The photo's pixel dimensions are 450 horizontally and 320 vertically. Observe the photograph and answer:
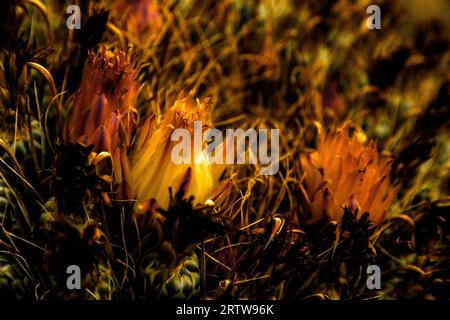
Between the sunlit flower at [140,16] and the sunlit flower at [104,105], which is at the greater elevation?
the sunlit flower at [140,16]

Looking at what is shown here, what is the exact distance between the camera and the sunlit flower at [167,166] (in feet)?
2.79

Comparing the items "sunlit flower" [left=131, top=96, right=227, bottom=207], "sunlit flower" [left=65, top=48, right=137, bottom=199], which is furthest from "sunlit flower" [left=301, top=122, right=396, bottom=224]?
"sunlit flower" [left=65, top=48, right=137, bottom=199]

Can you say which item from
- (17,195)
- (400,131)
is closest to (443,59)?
(400,131)

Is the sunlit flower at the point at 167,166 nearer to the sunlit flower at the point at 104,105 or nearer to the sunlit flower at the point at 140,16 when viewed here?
the sunlit flower at the point at 104,105

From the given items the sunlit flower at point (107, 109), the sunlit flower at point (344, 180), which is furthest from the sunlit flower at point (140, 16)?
the sunlit flower at point (344, 180)

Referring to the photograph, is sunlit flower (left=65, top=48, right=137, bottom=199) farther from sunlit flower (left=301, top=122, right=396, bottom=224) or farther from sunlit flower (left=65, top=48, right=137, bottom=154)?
Answer: sunlit flower (left=301, top=122, right=396, bottom=224)

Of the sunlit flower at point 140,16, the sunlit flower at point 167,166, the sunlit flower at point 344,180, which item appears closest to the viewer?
the sunlit flower at point 167,166

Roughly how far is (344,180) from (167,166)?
1.03 feet

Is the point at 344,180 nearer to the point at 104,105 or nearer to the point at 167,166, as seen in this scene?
the point at 167,166

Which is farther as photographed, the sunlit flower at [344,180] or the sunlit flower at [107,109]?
the sunlit flower at [344,180]

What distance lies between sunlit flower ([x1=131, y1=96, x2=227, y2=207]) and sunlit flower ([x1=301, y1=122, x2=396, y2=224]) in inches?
7.8

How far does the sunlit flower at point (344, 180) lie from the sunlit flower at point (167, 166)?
20 cm

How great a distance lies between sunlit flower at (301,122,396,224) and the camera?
0.97 meters

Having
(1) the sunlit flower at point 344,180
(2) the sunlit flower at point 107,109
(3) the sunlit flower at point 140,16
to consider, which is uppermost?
(3) the sunlit flower at point 140,16
